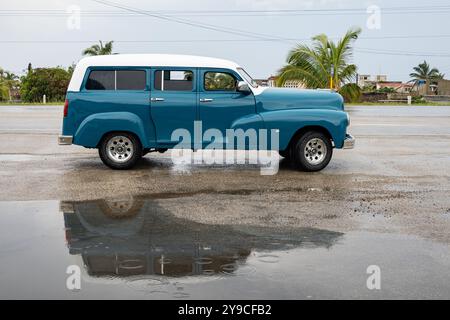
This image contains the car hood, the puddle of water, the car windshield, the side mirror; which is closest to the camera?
the puddle of water

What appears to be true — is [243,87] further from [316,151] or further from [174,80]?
[316,151]

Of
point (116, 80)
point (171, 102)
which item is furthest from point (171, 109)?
point (116, 80)

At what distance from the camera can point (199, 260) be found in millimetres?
5613

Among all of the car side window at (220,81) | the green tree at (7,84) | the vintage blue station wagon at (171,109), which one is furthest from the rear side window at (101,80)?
the green tree at (7,84)

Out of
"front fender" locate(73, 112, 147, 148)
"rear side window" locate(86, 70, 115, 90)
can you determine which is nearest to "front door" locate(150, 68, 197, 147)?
"front fender" locate(73, 112, 147, 148)

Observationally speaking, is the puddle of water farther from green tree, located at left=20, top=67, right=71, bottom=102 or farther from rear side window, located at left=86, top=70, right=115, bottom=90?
green tree, located at left=20, top=67, right=71, bottom=102

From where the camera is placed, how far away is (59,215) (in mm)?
7543

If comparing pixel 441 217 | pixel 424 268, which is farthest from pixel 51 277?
pixel 441 217

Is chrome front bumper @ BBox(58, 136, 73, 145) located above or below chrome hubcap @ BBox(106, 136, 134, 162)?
above

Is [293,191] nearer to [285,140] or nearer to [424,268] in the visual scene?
[285,140]

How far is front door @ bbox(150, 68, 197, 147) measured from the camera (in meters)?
11.1

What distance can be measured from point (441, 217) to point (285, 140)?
404cm

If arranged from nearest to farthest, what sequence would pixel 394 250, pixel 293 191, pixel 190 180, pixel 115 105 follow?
pixel 394 250 < pixel 293 191 < pixel 190 180 < pixel 115 105

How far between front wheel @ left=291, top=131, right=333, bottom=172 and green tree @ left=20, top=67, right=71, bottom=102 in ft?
164
